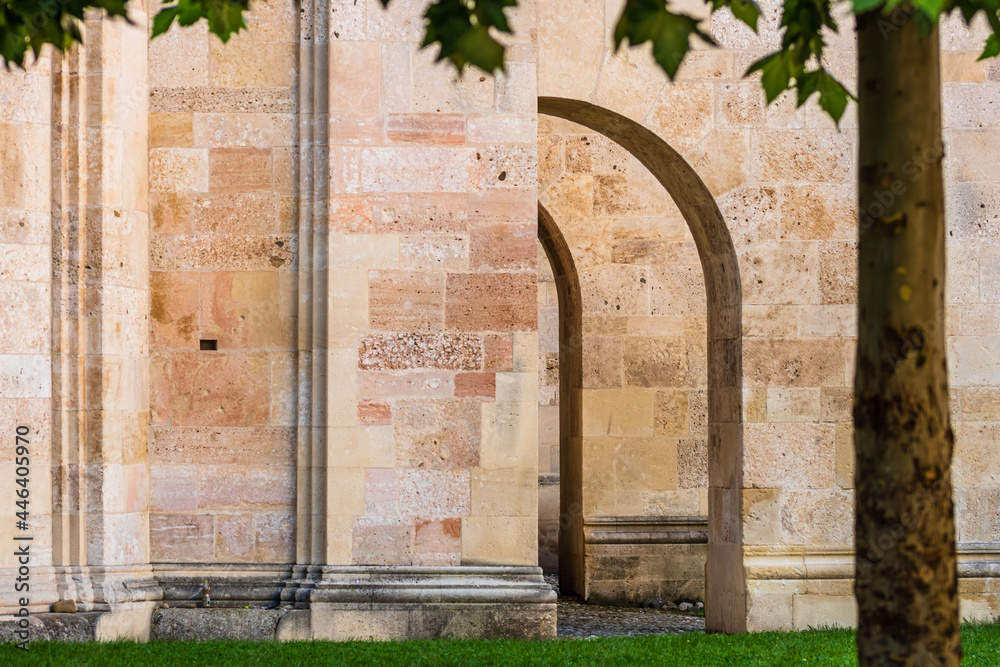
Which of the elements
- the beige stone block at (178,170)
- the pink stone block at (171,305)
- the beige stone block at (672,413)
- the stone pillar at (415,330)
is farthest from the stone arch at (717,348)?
the beige stone block at (672,413)

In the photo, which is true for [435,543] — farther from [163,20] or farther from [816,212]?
[163,20]

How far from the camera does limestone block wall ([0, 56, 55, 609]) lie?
6.75m

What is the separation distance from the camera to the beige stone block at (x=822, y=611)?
7.69m

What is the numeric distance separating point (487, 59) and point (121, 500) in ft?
16.1

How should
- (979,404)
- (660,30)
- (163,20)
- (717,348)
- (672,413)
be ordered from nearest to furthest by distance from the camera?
1. (660,30)
2. (163,20)
3. (979,404)
4. (717,348)
5. (672,413)

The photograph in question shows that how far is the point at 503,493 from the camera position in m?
7.16

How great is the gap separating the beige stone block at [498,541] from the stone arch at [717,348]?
144 centimetres

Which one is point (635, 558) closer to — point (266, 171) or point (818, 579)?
point (818, 579)

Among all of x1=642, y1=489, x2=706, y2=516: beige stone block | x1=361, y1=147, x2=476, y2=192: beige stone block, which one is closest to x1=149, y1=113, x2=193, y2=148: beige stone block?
x1=361, y1=147, x2=476, y2=192: beige stone block

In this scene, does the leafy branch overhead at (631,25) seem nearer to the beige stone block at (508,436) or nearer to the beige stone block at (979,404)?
the beige stone block at (508,436)

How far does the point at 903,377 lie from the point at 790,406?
4.62 meters

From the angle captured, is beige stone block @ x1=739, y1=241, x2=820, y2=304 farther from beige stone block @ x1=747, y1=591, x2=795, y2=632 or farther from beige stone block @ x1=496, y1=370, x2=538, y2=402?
beige stone block @ x1=747, y1=591, x2=795, y2=632

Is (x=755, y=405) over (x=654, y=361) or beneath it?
beneath

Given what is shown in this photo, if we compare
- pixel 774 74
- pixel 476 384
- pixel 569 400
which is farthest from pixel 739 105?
pixel 774 74
